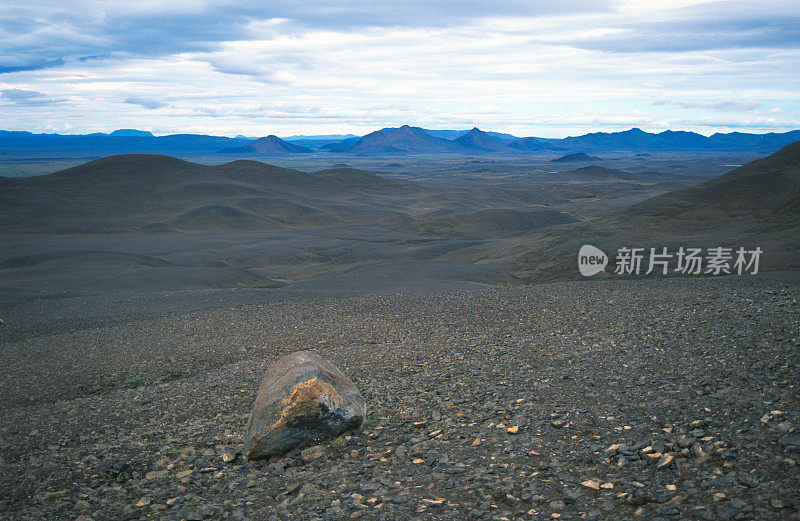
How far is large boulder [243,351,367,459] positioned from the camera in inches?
263

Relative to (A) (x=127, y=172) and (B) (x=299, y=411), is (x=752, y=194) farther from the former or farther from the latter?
(A) (x=127, y=172)

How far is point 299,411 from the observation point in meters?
6.72

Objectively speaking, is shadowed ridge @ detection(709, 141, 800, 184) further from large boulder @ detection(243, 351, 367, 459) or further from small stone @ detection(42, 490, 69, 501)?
small stone @ detection(42, 490, 69, 501)

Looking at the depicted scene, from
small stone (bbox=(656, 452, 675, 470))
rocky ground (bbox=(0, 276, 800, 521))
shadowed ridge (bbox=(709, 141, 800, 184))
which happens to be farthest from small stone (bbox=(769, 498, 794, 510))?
shadowed ridge (bbox=(709, 141, 800, 184))

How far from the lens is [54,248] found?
39.7m

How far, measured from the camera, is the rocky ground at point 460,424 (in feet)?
16.8

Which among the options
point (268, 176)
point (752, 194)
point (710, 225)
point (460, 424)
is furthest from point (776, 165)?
point (268, 176)

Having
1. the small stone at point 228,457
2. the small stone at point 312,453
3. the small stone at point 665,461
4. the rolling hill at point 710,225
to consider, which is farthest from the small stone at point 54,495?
the rolling hill at point 710,225

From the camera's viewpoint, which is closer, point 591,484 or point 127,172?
point 591,484

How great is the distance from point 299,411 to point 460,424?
6.66 ft

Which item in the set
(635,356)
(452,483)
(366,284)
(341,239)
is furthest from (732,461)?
(341,239)

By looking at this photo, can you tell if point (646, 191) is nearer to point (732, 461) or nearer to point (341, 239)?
point (341, 239)

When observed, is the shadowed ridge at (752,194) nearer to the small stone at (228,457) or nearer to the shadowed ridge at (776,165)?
the shadowed ridge at (776,165)

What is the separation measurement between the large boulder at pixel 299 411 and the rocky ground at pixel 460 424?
19cm
